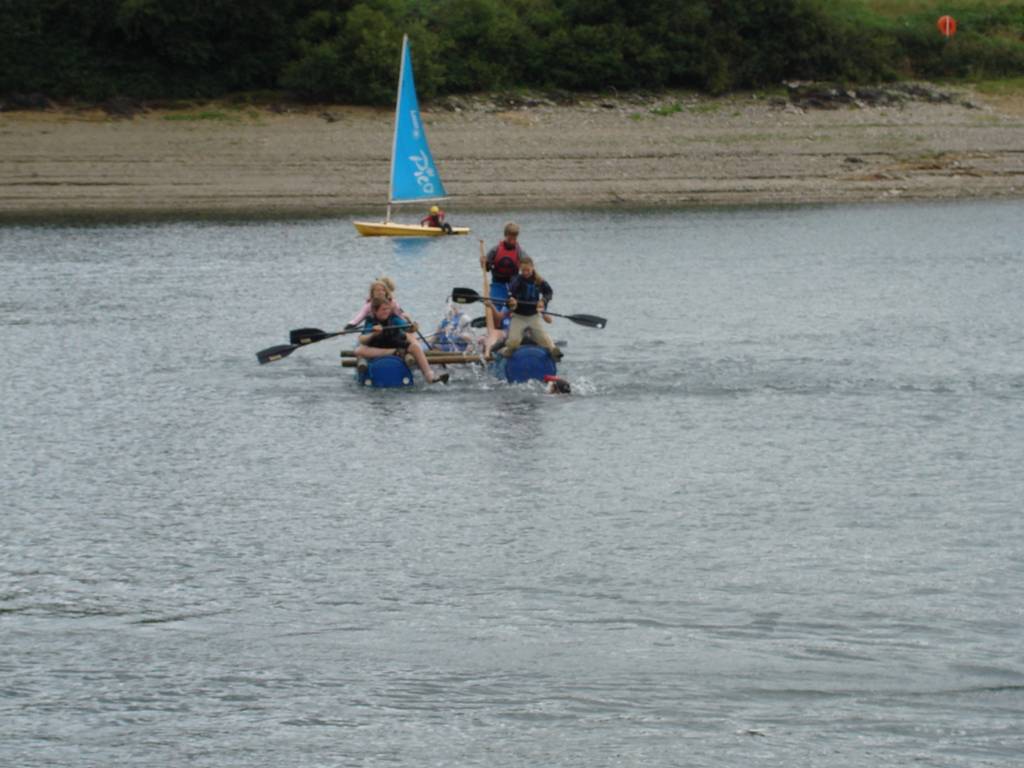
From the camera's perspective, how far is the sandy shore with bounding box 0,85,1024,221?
44281 mm

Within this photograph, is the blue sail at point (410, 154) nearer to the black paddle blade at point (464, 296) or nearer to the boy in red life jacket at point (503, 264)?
the boy in red life jacket at point (503, 264)

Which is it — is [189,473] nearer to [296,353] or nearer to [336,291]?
[296,353]

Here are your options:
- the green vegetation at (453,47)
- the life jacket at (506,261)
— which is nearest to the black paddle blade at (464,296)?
the life jacket at (506,261)

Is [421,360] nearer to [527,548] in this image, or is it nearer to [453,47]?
[527,548]

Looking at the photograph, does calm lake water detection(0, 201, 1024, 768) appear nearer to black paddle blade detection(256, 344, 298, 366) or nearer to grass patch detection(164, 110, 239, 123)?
black paddle blade detection(256, 344, 298, 366)

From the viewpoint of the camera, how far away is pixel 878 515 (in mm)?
15086

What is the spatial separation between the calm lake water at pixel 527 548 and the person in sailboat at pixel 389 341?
0.55m

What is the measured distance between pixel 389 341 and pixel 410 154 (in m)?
21.3

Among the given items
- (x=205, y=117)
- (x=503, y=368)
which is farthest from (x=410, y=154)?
(x=503, y=368)

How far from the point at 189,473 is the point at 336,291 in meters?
15.9

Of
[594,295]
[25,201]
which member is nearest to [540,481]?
[594,295]

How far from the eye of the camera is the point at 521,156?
4597 cm

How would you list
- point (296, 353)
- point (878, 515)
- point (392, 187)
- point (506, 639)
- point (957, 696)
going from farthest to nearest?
point (392, 187)
point (296, 353)
point (878, 515)
point (506, 639)
point (957, 696)

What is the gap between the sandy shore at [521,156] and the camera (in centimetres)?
4428
